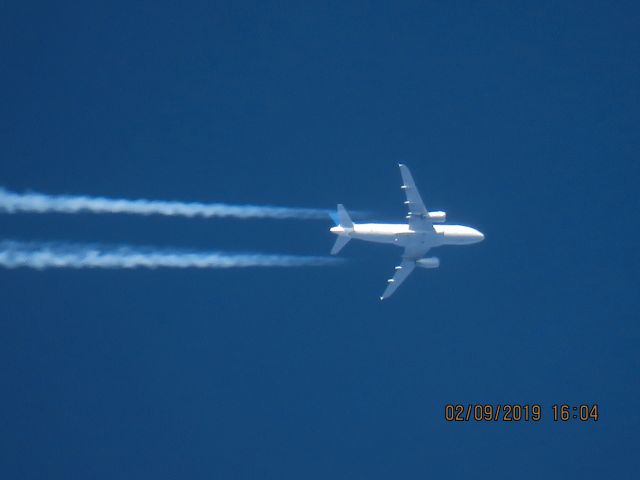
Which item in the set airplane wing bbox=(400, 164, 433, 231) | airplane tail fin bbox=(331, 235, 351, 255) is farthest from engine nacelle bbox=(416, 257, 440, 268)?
airplane tail fin bbox=(331, 235, 351, 255)

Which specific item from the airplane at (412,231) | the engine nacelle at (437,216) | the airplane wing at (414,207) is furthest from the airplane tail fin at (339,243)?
the engine nacelle at (437,216)

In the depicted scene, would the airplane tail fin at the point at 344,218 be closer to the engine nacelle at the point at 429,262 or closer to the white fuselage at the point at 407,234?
the white fuselage at the point at 407,234

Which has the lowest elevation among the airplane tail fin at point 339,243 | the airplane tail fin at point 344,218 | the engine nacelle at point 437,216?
the airplane tail fin at point 339,243

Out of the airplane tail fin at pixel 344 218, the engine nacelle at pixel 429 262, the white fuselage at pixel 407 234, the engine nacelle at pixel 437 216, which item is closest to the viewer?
the white fuselage at pixel 407 234

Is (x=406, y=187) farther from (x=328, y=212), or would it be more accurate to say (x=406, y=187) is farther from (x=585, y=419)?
(x=585, y=419)

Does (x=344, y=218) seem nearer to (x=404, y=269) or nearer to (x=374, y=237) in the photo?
(x=374, y=237)

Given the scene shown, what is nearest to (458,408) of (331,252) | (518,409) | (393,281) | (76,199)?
(518,409)

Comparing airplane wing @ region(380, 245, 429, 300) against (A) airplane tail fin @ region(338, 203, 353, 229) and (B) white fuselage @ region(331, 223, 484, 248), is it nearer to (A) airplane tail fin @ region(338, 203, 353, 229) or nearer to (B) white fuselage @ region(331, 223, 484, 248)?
(B) white fuselage @ region(331, 223, 484, 248)
